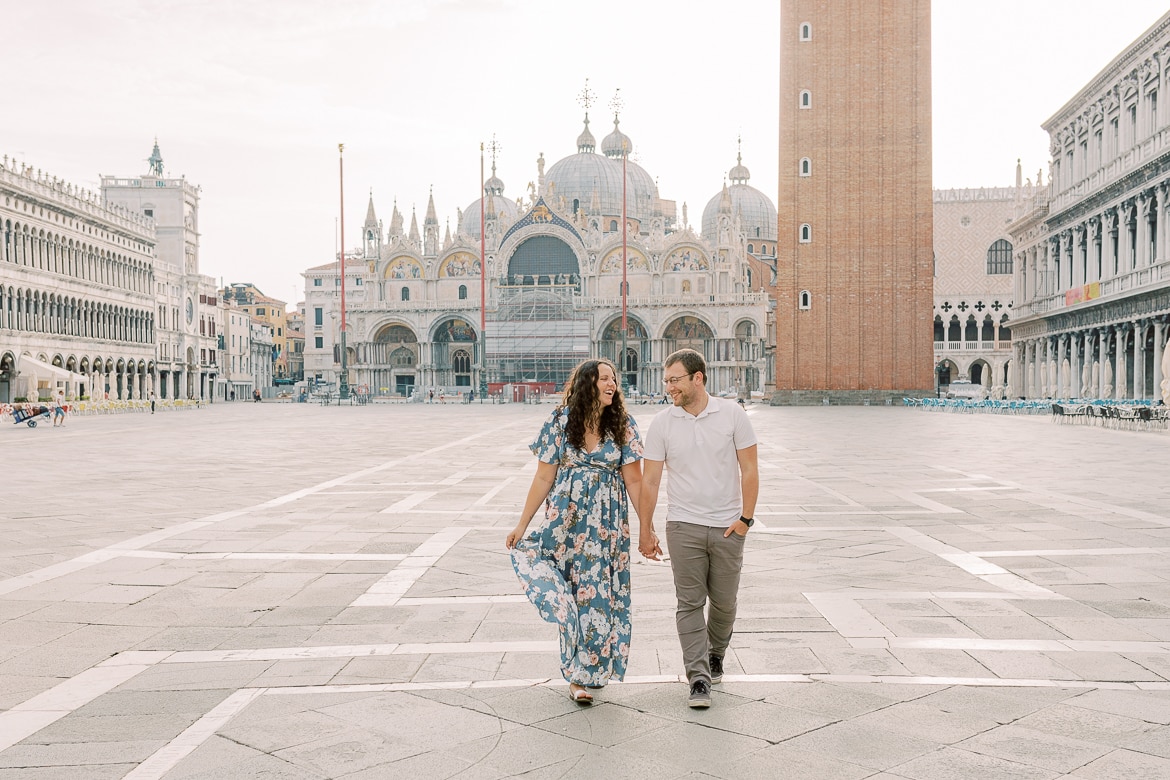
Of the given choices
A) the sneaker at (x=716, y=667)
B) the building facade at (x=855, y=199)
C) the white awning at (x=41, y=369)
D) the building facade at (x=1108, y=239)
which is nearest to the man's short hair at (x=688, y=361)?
the sneaker at (x=716, y=667)

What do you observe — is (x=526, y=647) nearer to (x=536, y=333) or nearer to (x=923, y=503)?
(x=923, y=503)

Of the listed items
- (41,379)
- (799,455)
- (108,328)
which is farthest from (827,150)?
(108,328)

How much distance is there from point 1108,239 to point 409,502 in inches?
1412

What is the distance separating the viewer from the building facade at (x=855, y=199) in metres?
46.8

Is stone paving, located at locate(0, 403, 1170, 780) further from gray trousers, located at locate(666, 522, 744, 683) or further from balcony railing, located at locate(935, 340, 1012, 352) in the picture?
balcony railing, located at locate(935, 340, 1012, 352)

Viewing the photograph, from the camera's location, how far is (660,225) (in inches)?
3610

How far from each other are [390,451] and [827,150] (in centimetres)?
3384

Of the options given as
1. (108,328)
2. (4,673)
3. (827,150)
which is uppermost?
(827,150)

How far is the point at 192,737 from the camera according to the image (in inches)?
158

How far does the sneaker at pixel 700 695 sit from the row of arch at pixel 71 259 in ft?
161

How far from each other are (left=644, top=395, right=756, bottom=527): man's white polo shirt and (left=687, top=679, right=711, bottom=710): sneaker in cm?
67

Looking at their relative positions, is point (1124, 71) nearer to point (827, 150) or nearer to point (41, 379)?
point (827, 150)

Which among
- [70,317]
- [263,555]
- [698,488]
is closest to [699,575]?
[698,488]

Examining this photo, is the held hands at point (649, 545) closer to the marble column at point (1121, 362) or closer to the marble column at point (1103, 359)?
the marble column at point (1121, 362)
